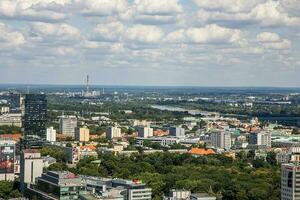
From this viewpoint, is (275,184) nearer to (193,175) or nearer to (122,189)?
(193,175)

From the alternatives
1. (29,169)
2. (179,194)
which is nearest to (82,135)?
(29,169)

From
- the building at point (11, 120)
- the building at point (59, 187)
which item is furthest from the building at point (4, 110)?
the building at point (59, 187)

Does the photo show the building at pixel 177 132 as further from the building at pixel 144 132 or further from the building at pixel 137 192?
the building at pixel 137 192

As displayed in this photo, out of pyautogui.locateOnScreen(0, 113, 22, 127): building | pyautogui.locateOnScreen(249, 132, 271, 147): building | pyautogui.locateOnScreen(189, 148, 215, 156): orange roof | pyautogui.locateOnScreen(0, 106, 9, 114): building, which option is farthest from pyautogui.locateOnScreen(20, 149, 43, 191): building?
pyautogui.locateOnScreen(0, 106, 9, 114): building

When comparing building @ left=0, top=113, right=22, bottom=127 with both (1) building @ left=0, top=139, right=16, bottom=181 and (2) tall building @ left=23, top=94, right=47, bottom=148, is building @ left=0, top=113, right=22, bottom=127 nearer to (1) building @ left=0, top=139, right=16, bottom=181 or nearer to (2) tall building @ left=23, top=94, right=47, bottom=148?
(2) tall building @ left=23, top=94, right=47, bottom=148

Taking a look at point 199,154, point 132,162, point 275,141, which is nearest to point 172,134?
point 275,141

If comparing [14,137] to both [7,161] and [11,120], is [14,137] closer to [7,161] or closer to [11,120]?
[11,120]
